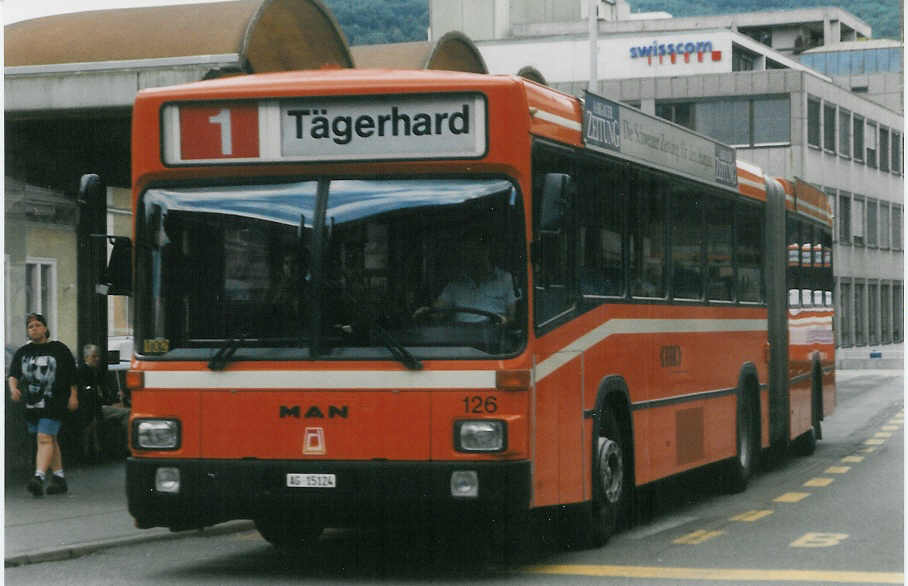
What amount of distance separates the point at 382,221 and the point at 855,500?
6650 millimetres

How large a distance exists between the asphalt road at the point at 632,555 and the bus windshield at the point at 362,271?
4.63 feet

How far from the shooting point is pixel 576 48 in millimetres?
81625

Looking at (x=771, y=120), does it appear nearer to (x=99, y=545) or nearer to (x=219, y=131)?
(x=99, y=545)

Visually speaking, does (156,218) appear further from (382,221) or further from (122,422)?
(122,422)

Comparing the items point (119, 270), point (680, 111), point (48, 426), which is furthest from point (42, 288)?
point (680, 111)

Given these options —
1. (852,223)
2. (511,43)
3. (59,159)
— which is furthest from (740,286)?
(511,43)

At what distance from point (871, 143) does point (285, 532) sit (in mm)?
72582

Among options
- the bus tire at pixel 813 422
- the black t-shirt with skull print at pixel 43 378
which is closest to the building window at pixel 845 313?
the bus tire at pixel 813 422

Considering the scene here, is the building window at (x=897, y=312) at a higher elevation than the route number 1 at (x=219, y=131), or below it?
below

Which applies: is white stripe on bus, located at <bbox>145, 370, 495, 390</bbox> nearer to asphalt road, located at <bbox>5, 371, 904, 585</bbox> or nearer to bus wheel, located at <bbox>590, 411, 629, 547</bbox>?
asphalt road, located at <bbox>5, 371, 904, 585</bbox>

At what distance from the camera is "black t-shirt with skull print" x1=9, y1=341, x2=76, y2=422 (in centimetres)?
1545

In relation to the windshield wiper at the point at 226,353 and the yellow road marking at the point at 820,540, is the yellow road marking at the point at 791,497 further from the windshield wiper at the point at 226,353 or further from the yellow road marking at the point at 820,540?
the windshield wiper at the point at 226,353

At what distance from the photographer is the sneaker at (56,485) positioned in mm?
15594

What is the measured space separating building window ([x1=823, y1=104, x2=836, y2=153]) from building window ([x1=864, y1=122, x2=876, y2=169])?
6.54 metres
